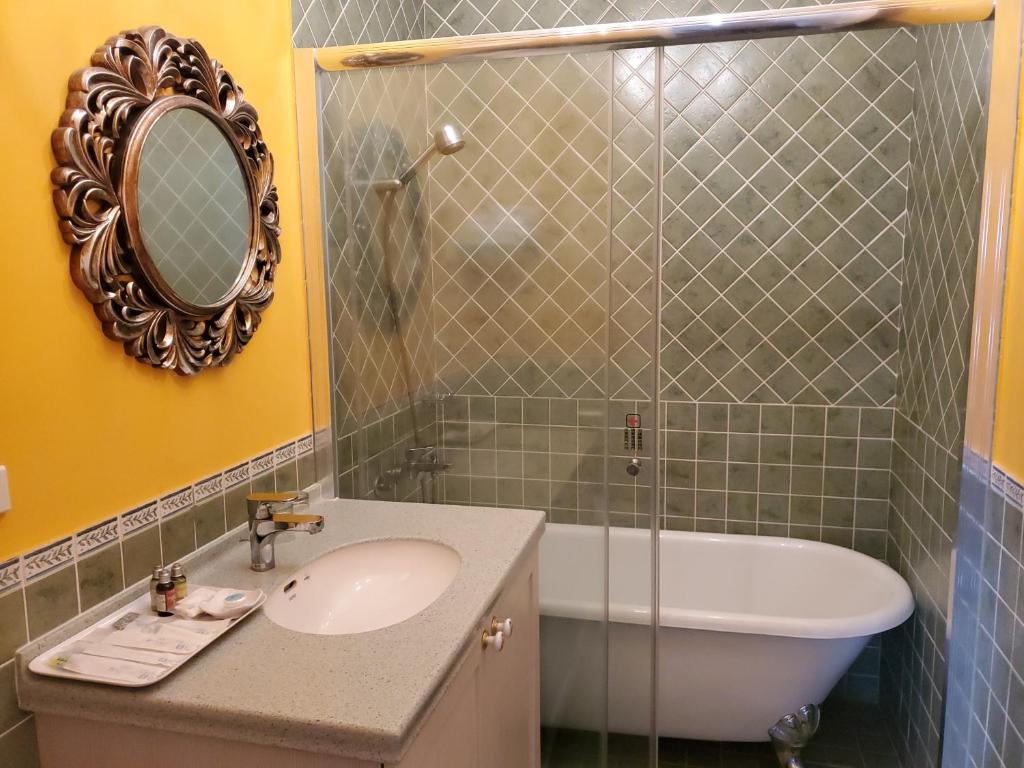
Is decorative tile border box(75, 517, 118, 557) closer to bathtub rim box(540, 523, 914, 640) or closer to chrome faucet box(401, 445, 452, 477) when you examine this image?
chrome faucet box(401, 445, 452, 477)

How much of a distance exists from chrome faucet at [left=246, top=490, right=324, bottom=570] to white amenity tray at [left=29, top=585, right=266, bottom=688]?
0.46 feet

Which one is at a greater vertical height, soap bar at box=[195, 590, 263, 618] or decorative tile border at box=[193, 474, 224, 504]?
decorative tile border at box=[193, 474, 224, 504]

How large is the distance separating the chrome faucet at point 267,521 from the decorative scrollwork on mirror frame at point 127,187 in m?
0.31

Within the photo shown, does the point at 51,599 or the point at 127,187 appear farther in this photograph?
the point at 127,187

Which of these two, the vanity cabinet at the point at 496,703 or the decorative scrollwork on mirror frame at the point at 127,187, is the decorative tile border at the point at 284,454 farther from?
the vanity cabinet at the point at 496,703

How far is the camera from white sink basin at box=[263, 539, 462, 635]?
58.8 inches

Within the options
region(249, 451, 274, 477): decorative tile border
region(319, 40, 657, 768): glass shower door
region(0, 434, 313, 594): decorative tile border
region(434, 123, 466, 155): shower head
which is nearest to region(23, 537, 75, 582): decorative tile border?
region(0, 434, 313, 594): decorative tile border

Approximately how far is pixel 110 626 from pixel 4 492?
31 centimetres

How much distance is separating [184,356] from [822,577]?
7.91 ft

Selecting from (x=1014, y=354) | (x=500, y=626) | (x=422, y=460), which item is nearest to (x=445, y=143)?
(x=422, y=460)

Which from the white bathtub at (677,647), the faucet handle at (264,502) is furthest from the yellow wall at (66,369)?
the white bathtub at (677,647)

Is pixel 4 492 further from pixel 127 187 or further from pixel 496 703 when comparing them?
pixel 496 703

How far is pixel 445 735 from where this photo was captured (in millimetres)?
1206

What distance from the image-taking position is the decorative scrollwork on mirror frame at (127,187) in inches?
47.9
